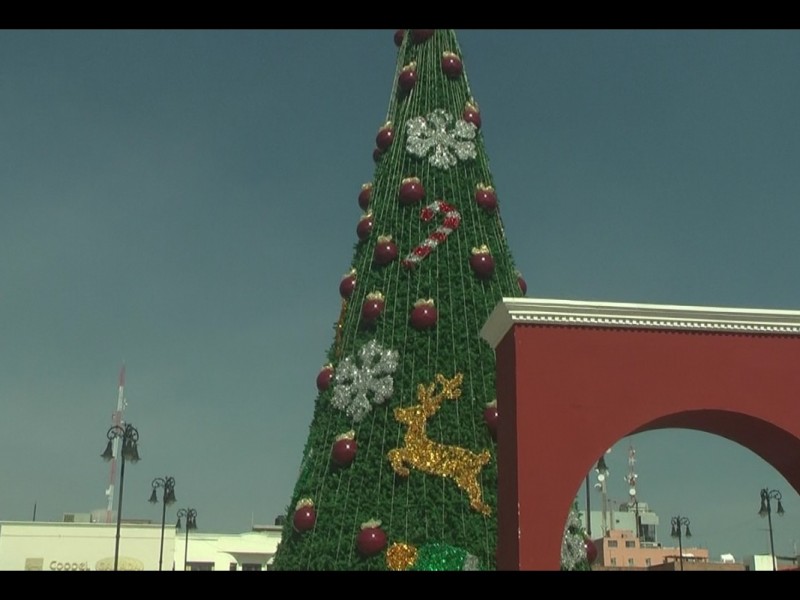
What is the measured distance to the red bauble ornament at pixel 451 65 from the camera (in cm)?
2006

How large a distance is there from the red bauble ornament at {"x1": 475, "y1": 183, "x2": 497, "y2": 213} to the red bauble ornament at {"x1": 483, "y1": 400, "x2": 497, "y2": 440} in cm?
401

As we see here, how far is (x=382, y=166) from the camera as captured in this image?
19719mm

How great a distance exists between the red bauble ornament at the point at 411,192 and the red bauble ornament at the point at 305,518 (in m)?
5.90

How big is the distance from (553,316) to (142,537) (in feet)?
116

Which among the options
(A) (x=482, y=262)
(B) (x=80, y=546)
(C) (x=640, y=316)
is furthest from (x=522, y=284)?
(B) (x=80, y=546)

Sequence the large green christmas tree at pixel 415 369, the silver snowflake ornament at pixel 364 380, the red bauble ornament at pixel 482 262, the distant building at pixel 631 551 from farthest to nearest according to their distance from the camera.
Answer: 1. the distant building at pixel 631 551
2. the red bauble ornament at pixel 482 262
3. the silver snowflake ornament at pixel 364 380
4. the large green christmas tree at pixel 415 369

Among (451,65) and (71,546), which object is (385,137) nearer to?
(451,65)

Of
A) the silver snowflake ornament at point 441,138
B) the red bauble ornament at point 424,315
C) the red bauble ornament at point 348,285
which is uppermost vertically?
the silver snowflake ornament at point 441,138

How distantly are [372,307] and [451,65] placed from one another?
18.7ft

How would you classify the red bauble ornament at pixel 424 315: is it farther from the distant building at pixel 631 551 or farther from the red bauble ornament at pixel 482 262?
the distant building at pixel 631 551

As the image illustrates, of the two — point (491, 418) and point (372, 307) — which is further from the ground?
point (372, 307)

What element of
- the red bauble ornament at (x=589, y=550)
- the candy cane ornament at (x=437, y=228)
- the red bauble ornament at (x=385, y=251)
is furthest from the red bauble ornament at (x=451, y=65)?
the red bauble ornament at (x=589, y=550)

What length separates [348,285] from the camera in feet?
61.9
